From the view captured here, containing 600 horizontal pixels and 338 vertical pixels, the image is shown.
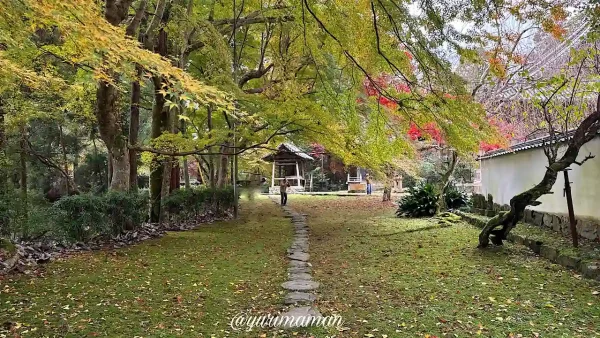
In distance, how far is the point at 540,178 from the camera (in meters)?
7.87

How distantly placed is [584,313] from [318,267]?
2.95 m

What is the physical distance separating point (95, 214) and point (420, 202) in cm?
854

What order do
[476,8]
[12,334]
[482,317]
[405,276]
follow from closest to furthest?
[12,334] → [482,317] → [476,8] → [405,276]

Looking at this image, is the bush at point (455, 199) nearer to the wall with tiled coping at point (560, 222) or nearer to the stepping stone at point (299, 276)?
the wall with tiled coping at point (560, 222)

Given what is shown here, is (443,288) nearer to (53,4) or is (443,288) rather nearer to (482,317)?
(482,317)

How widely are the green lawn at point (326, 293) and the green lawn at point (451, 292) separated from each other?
1cm

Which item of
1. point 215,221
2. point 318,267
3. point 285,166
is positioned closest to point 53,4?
point 318,267

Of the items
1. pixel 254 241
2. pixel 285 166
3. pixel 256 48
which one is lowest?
pixel 254 241

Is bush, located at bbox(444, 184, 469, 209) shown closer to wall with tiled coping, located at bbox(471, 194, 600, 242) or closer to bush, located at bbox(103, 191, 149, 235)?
wall with tiled coping, located at bbox(471, 194, 600, 242)

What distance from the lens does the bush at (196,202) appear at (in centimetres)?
990

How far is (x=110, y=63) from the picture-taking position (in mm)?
5070

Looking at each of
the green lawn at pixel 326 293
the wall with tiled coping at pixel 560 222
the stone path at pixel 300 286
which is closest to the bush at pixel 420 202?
the wall with tiled coping at pixel 560 222

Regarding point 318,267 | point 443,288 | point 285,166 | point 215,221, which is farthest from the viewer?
point 285,166

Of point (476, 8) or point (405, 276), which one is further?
point (405, 276)
